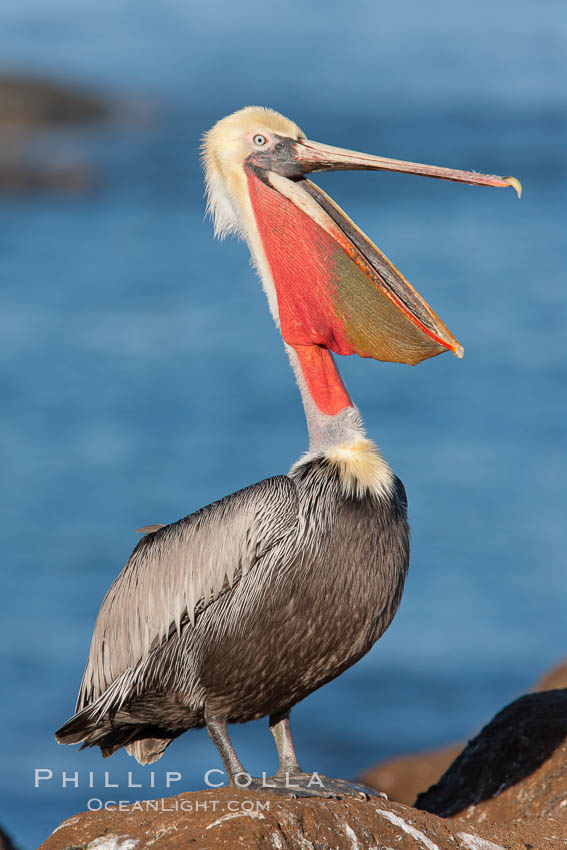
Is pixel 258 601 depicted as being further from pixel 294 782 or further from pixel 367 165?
pixel 367 165

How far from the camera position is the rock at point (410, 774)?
10.3m

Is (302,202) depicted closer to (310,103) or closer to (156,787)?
(156,787)

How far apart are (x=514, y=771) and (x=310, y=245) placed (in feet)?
10.1

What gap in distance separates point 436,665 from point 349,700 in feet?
4.24

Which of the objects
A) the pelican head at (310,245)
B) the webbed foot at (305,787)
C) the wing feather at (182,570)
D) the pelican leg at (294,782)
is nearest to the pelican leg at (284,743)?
the pelican leg at (294,782)

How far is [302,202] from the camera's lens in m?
6.24

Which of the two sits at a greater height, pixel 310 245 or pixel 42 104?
pixel 42 104

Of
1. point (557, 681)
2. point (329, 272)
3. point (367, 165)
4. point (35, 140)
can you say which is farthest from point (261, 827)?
point (35, 140)

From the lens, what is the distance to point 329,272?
6117 millimetres

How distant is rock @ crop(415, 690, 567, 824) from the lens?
267 inches

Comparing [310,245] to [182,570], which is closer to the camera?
[182,570]

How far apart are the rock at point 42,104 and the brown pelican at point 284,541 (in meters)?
41.5

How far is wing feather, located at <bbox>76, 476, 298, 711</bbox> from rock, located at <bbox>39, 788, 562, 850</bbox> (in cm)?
79

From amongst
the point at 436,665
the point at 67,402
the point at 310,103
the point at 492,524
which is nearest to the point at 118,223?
the point at 67,402
